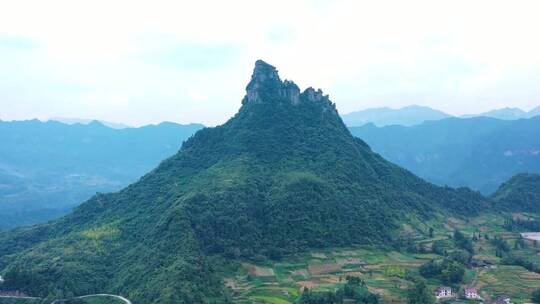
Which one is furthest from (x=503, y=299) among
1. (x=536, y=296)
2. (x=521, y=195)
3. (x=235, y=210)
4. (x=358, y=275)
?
(x=521, y=195)

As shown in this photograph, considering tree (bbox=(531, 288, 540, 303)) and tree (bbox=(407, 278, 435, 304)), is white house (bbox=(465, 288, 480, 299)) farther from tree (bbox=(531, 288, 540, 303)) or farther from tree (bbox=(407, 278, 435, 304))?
tree (bbox=(531, 288, 540, 303))

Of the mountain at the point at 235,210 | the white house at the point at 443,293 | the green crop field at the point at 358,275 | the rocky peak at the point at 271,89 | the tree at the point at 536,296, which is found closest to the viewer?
the tree at the point at 536,296

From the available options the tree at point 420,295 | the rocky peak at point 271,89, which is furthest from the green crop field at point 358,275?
the rocky peak at point 271,89

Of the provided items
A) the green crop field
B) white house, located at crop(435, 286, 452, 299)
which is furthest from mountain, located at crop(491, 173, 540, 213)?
white house, located at crop(435, 286, 452, 299)

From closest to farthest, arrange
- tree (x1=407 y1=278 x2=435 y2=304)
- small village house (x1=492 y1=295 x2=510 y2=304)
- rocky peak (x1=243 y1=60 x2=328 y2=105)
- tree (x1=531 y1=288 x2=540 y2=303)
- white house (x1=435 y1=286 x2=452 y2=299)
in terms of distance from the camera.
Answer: tree (x1=407 y1=278 x2=435 y2=304), small village house (x1=492 y1=295 x2=510 y2=304), tree (x1=531 y1=288 x2=540 y2=303), white house (x1=435 y1=286 x2=452 y2=299), rocky peak (x1=243 y1=60 x2=328 y2=105)

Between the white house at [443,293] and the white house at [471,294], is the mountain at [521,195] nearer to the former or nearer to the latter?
the white house at [471,294]

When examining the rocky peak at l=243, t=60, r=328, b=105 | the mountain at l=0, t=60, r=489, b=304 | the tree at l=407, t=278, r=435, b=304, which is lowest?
the tree at l=407, t=278, r=435, b=304

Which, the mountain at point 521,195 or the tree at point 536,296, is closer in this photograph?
the tree at point 536,296

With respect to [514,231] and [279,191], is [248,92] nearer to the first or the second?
[279,191]
